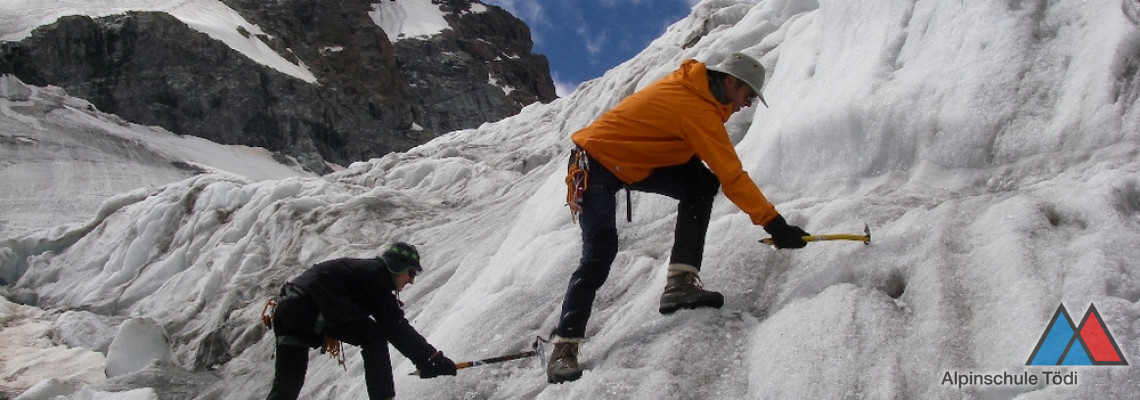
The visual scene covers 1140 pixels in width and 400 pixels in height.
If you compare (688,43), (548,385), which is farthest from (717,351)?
(688,43)

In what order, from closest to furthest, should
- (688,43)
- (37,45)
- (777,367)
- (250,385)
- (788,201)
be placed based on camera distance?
(777,367) → (788,201) → (250,385) → (688,43) → (37,45)

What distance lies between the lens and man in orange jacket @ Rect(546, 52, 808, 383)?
13.7 ft

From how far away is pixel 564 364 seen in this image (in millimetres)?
4242

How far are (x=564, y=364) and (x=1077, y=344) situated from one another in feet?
7.74

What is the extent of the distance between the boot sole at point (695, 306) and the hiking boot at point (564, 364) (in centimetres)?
53

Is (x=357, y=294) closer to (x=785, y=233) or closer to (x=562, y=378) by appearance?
(x=562, y=378)

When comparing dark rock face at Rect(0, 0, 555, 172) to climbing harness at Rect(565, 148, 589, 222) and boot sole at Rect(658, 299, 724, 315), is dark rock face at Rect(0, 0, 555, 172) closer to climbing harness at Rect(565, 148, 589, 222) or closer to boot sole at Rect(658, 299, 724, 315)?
climbing harness at Rect(565, 148, 589, 222)

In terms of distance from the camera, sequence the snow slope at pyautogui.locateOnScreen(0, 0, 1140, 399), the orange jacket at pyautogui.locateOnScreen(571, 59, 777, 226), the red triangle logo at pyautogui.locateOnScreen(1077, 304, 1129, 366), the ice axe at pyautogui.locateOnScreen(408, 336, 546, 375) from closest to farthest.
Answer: the red triangle logo at pyautogui.locateOnScreen(1077, 304, 1129, 366) < the snow slope at pyautogui.locateOnScreen(0, 0, 1140, 399) < the orange jacket at pyautogui.locateOnScreen(571, 59, 777, 226) < the ice axe at pyautogui.locateOnScreen(408, 336, 546, 375)

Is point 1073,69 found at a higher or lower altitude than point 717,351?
higher

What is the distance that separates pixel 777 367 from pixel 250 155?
2250 inches

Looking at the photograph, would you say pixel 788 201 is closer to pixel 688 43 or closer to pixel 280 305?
pixel 280 305

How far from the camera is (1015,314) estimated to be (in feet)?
10.6

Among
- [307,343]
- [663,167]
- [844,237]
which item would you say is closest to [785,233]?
[844,237]

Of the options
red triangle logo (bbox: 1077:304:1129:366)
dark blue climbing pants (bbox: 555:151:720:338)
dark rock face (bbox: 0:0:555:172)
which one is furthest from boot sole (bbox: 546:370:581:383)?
dark rock face (bbox: 0:0:555:172)
